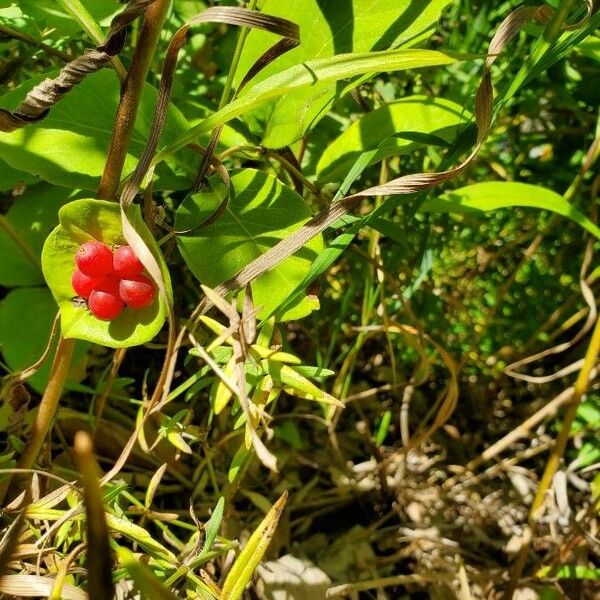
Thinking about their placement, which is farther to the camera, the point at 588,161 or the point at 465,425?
the point at 465,425

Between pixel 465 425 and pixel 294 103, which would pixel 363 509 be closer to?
pixel 465 425

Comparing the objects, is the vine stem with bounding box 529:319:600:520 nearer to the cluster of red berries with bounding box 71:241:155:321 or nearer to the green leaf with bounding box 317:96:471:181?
the green leaf with bounding box 317:96:471:181

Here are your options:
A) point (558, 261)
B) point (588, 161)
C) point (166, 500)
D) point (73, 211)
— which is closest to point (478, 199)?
point (588, 161)

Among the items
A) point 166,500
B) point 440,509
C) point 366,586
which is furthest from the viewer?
point 440,509

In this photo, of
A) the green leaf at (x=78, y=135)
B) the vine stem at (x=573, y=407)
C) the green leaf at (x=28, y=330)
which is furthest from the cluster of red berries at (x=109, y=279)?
the vine stem at (x=573, y=407)

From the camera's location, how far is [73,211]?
0.61 meters

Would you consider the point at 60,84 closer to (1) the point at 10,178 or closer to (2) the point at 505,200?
(1) the point at 10,178

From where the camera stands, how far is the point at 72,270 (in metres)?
0.65

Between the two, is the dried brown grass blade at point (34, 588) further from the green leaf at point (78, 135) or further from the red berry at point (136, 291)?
the green leaf at point (78, 135)

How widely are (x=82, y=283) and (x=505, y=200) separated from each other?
506 mm

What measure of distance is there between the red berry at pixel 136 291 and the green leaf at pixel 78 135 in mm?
142

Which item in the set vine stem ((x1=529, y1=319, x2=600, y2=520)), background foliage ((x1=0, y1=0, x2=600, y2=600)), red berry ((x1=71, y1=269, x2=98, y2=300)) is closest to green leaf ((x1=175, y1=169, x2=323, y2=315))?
background foliage ((x1=0, y1=0, x2=600, y2=600))

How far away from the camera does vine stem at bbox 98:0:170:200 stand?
59 centimetres

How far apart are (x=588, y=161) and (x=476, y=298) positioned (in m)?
0.38
